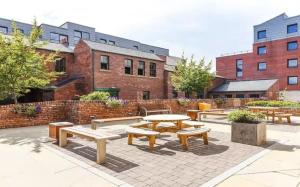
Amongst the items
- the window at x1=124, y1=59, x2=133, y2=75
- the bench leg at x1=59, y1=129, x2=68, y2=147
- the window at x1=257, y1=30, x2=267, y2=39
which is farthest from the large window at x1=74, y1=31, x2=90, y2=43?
the bench leg at x1=59, y1=129, x2=68, y2=147

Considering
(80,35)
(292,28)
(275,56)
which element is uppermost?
(292,28)

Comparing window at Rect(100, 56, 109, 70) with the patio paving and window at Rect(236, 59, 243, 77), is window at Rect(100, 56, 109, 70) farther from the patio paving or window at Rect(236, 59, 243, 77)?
window at Rect(236, 59, 243, 77)

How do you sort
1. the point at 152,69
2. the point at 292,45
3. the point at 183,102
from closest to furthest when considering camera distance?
1. the point at 183,102
2. the point at 152,69
3. the point at 292,45

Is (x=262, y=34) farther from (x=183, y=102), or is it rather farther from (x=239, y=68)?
(x=183, y=102)

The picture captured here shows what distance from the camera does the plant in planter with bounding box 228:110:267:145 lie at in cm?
746

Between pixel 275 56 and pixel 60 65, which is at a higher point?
pixel 275 56

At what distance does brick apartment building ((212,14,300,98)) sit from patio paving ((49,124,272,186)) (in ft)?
111

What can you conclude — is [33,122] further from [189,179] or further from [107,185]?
[189,179]

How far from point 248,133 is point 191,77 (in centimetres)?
1876

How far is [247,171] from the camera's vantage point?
5.02 m

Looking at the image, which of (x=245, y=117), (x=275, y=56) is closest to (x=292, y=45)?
(x=275, y=56)

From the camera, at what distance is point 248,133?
759 centimetres

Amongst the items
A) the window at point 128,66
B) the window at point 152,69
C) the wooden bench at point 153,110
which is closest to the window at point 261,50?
the window at point 152,69

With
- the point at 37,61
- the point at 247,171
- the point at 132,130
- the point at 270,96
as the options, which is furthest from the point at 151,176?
the point at 270,96
